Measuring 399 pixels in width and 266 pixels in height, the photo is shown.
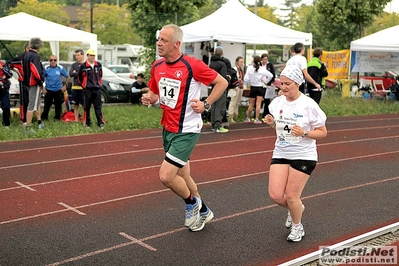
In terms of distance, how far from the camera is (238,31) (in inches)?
671

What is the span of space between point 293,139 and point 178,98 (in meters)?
1.21

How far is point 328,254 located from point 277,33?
43.6 feet

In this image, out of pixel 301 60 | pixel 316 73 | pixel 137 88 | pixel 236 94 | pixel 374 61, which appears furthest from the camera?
pixel 374 61

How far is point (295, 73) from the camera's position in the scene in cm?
543

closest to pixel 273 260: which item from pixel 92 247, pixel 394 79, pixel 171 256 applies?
pixel 171 256

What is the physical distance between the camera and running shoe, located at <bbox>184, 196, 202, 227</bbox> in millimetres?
5957

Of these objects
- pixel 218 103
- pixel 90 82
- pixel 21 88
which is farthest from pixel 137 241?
pixel 21 88

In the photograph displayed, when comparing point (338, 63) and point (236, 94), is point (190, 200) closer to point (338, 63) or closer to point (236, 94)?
point (236, 94)

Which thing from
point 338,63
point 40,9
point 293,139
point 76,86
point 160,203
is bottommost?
point 160,203

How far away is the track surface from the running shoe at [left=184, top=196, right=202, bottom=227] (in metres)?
0.15

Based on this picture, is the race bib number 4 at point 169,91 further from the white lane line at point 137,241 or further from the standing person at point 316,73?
the standing person at point 316,73

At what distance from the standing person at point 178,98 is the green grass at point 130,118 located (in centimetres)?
765

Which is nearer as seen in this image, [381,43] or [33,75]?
[33,75]

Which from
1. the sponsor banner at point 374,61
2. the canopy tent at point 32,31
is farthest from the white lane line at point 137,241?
the sponsor banner at point 374,61
